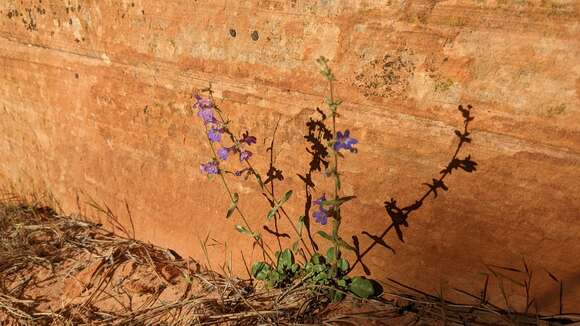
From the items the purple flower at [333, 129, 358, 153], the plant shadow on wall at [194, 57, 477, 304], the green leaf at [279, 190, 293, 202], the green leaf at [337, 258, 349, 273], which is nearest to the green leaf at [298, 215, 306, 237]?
the plant shadow on wall at [194, 57, 477, 304]

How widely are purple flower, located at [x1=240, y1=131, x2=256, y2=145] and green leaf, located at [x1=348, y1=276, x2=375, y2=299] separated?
0.73m

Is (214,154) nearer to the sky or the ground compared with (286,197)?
nearer to the sky

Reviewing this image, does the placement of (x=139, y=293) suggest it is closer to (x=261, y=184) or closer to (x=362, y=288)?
(x=261, y=184)

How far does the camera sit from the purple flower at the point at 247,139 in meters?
1.63

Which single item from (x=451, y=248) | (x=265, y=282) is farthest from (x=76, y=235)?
(x=451, y=248)

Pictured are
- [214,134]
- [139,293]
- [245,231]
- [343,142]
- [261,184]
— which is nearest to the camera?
[343,142]

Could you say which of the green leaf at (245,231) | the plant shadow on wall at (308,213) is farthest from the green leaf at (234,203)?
the green leaf at (245,231)

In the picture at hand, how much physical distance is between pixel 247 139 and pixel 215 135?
130 millimetres

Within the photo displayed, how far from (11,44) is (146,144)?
1060 millimetres

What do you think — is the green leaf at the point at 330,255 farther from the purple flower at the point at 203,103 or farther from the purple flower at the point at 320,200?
the purple flower at the point at 203,103

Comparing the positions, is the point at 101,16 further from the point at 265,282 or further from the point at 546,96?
the point at 546,96

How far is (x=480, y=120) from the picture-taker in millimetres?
1290

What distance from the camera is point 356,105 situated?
1448mm

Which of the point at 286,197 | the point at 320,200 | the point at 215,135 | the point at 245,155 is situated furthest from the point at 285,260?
the point at 215,135
